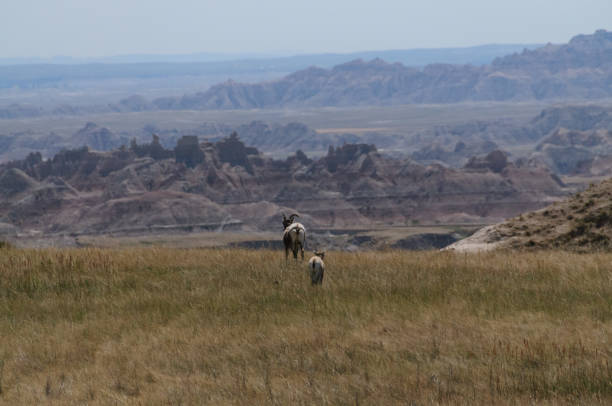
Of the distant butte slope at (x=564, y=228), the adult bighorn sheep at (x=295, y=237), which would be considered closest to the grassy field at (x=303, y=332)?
the adult bighorn sheep at (x=295, y=237)

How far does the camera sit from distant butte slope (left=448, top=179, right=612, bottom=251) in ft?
63.4

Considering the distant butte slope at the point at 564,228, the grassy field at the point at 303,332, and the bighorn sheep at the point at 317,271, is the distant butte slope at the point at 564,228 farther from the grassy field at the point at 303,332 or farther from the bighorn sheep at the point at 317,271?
the bighorn sheep at the point at 317,271

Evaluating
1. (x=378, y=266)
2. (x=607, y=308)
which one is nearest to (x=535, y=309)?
(x=607, y=308)

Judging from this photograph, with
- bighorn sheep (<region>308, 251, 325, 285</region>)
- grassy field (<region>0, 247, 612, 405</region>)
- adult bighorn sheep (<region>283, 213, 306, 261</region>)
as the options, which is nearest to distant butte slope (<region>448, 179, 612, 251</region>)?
grassy field (<region>0, 247, 612, 405</region>)

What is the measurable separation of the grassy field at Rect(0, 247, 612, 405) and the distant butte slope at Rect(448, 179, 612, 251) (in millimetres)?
4058

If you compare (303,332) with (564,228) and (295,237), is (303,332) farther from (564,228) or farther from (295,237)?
(564,228)

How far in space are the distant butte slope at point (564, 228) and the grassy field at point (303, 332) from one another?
13.3 ft

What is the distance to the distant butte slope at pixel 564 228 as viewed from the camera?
1931 centimetres

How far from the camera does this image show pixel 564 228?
2023 cm

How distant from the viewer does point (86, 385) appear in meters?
8.99

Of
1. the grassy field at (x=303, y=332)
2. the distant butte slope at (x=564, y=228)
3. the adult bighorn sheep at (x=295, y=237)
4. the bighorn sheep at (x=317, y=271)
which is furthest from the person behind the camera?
the distant butte slope at (x=564, y=228)

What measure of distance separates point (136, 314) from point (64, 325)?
39.9 inches

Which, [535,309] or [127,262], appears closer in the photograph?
[535,309]

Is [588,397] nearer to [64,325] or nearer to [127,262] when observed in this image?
[64,325]
